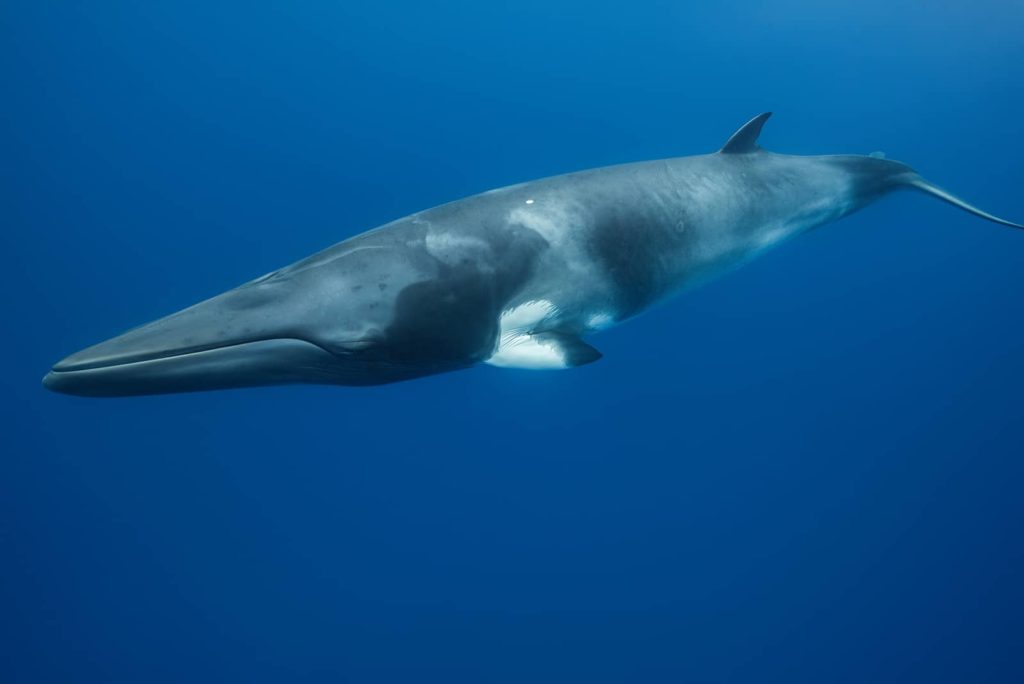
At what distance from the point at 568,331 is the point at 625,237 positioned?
3.61ft

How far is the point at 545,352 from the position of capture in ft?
21.9

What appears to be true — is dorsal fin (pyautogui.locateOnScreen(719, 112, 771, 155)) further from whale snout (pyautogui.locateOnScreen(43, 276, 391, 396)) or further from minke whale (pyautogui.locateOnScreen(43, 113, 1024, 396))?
whale snout (pyautogui.locateOnScreen(43, 276, 391, 396))

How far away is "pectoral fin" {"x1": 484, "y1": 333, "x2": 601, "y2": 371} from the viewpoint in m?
6.56

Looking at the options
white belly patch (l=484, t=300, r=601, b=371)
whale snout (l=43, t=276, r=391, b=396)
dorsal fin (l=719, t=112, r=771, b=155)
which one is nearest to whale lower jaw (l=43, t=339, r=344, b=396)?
whale snout (l=43, t=276, r=391, b=396)

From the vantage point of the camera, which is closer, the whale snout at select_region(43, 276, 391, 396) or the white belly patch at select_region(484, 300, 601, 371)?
the whale snout at select_region(43, 276, 391, 396)

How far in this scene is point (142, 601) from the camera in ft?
39.3

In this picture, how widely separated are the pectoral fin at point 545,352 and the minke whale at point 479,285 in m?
0.01

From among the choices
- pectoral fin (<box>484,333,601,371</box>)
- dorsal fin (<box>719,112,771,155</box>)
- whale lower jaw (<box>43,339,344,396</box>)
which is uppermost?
dorsal fin (<box>719,112,771,155</box>)

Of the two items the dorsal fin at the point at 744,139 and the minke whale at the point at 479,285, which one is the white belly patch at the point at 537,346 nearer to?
the minke whale at the point at 479,285

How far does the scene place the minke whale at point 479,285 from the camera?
498 cm

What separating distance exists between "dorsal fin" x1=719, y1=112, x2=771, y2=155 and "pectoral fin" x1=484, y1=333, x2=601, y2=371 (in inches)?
139

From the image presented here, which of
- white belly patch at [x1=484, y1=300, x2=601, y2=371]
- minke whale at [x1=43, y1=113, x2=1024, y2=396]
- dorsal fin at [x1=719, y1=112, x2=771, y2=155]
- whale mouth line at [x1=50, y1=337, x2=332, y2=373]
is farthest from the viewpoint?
dorsal fin at [x1=719, y1=112, x2=771, y2=155]

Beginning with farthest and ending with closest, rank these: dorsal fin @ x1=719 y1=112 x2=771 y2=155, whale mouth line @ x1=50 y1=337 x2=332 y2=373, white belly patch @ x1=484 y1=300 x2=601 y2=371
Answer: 1. dorsal fin @ x1=719 y1=112 x2=771 y2=155
2. white belly patch @ x1=484 y1=300 x2=601 y2=371
3. whale mouth line @ x1=50 y1=337 x2=332 y2=373

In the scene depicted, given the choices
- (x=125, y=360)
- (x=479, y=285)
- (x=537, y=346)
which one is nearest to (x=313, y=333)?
(x=125, y=360)
